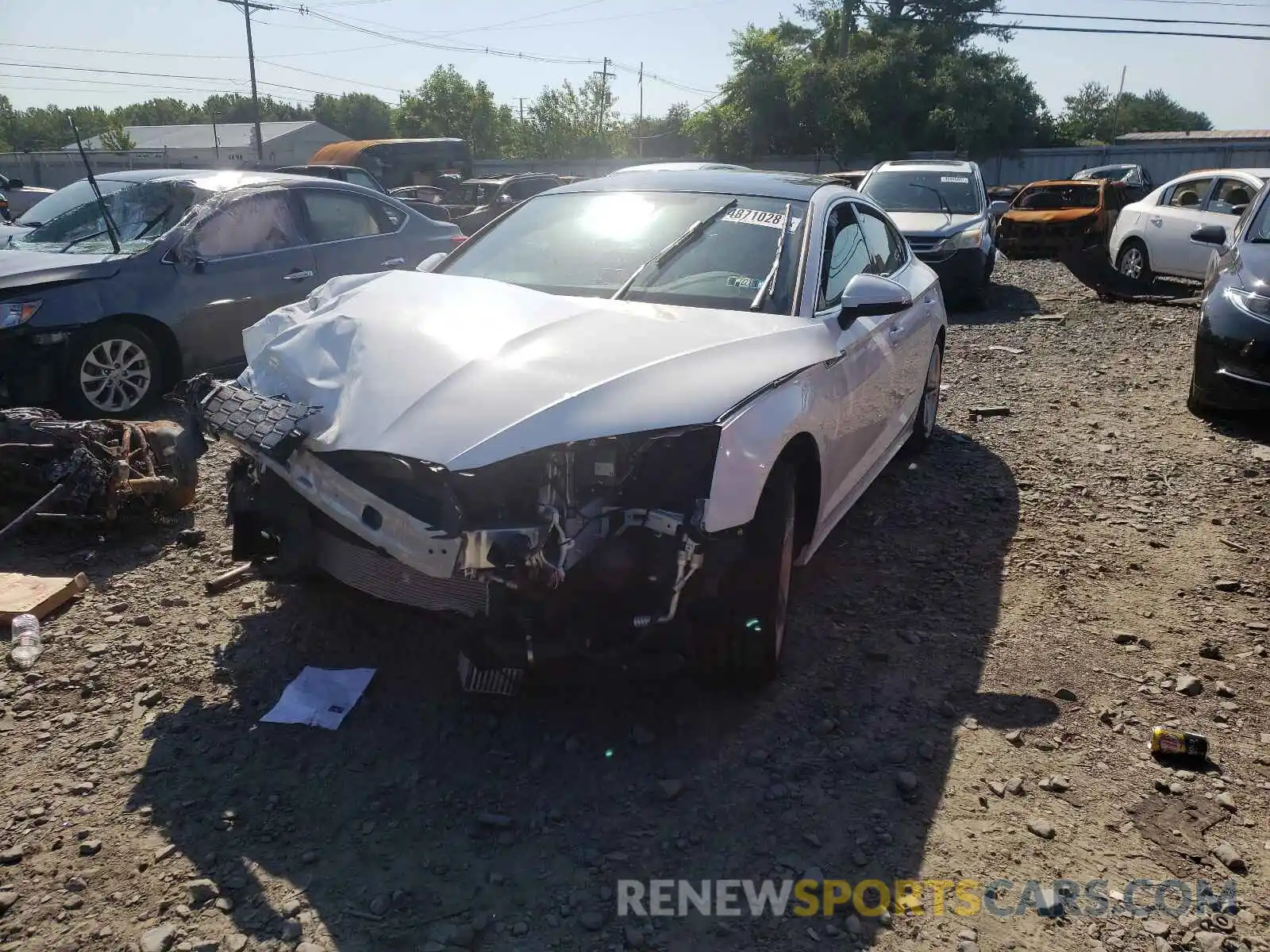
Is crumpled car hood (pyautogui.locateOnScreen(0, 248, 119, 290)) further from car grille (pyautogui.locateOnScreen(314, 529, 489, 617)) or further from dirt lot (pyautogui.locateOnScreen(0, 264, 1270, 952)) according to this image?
car grille (pyautogui.locateOnScreen(314, 529, 489, 617))

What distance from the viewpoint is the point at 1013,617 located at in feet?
12.9

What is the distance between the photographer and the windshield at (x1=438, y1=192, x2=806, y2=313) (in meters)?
3.72

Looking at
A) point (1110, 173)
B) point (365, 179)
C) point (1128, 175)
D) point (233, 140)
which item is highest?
point (233, 140)

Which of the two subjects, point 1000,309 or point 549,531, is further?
point 1000,309

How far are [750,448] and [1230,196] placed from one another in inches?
454

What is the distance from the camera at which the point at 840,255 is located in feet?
13.8

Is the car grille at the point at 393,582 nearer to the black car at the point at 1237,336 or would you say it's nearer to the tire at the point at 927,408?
the tire at the point at 927,408

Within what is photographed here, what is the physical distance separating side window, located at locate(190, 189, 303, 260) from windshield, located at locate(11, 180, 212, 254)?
0.73ft

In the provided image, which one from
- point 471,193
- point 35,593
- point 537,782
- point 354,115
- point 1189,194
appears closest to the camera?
point 537,782

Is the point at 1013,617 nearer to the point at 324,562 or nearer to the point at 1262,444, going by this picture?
the point at 324,562

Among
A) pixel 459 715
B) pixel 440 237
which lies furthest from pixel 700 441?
pixel 440 237

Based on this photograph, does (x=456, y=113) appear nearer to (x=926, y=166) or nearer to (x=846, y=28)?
(x=846, y=28)

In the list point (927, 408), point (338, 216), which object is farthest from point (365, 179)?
point (927, 408)

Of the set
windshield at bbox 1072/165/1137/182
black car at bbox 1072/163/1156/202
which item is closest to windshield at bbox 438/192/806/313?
black car at bbox 1072/163/1156/202
